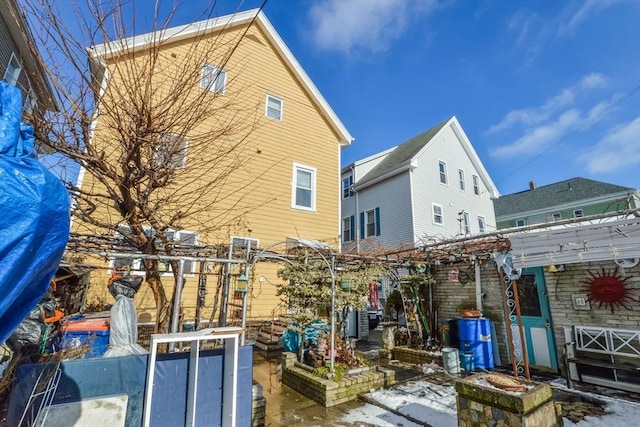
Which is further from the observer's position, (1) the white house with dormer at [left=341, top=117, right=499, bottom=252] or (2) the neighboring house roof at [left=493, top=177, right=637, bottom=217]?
(2) the neighboring house roof at [left=493, top=177, right=637, bottom=217]

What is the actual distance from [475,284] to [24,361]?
382 inches

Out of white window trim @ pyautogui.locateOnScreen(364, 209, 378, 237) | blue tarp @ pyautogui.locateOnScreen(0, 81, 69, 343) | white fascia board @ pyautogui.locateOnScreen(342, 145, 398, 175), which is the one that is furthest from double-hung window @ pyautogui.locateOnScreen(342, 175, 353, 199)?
blue tarp @ pyautogui.locateOnScreen(0, 81, 69, 343)

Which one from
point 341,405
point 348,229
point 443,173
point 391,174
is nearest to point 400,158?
point 391,174

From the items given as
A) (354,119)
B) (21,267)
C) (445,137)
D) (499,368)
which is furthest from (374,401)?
(445,137)

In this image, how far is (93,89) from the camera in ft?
11.0

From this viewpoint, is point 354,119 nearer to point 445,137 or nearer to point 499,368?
point 445,137

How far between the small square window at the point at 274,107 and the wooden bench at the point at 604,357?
38.2 feet

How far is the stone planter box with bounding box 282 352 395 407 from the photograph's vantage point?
18.4ft

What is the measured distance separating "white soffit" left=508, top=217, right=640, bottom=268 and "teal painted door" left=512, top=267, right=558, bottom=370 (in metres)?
2.04

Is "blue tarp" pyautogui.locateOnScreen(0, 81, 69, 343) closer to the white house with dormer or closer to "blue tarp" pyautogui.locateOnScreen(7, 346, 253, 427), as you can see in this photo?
"blue tarp" pyautogui.locateOnScreen(7, 346, 253, 427)

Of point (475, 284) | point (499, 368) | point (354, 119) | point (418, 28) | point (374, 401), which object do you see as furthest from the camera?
point (354, 119)

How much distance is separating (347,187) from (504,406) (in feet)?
52.1

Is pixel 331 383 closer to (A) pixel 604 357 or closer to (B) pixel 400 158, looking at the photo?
(A) pixel 604 357

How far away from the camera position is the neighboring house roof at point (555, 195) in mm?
21398
